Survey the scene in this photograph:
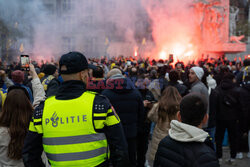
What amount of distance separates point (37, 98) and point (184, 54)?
52.8 ft

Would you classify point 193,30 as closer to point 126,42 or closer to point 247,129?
point 126,42

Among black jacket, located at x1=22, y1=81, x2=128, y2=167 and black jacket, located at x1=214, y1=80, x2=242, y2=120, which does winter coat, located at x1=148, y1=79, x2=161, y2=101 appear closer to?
black jacket, located at x1=214, y1=80, x2=242, y2=120

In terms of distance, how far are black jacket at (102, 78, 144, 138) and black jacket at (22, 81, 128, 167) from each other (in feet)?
4.87

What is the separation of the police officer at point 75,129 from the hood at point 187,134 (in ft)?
1.18

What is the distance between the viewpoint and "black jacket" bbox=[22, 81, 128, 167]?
1667 millimetres

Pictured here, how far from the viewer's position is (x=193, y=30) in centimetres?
1800

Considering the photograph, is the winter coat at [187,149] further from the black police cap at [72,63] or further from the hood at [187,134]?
the black police cap at [72,63]

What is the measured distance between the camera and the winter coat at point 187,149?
148 cm

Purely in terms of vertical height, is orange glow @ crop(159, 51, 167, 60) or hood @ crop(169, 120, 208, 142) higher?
orange glow @ crop(159, 51, 167, 60)

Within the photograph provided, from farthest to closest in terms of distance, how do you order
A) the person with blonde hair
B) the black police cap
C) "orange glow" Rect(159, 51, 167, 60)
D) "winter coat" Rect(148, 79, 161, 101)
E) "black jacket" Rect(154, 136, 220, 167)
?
"orange glow" Rect(159, 51, 167, 60) → "winter coat" Rect(148, 79, 161, 101) → the person with blonde hair → the black police cap → "black jacket" Rect(154, 136, 220, 167)

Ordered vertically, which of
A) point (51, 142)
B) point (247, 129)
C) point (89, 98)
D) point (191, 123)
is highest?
point (89, 98)

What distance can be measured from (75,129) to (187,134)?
686 millimetres

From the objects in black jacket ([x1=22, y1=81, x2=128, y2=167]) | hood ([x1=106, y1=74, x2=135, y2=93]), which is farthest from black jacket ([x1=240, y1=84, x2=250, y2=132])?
black jacket ([x1=22, y1=81, x2=128, y2=167])

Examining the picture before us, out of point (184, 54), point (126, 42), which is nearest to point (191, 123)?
point (184, 54)
